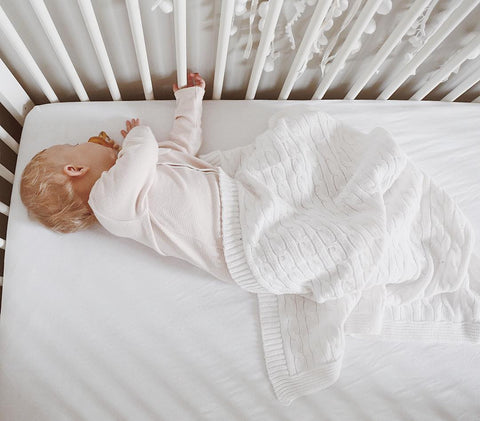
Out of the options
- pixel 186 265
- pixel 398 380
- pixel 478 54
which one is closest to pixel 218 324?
pixel 186 265

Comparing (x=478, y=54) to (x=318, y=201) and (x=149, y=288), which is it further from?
(x=149, y=288)

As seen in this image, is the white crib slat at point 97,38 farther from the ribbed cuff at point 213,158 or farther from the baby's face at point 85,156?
the ribbed cuff at point 213,158

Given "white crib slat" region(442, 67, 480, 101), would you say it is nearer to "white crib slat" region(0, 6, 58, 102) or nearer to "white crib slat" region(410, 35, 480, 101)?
"white crib slat" region(410, 35, 480, 101)

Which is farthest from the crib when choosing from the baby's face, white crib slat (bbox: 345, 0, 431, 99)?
the baby's face

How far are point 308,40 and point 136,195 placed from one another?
19.0 inches

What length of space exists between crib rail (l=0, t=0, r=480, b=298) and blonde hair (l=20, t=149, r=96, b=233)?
12cm

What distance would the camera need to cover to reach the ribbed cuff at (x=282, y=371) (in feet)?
2.69

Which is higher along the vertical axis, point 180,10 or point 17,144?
point 180,10

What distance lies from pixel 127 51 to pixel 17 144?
0.36 meters

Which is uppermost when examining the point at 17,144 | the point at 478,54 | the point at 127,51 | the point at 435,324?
the point at 478,54

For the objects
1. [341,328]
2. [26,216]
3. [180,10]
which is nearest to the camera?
[180,10]

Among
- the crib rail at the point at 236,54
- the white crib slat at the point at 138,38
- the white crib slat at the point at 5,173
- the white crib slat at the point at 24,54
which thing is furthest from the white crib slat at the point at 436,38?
the white crib slat at the point at 5,173

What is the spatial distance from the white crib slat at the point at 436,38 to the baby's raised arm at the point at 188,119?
0.48 meters

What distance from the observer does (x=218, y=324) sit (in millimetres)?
873
